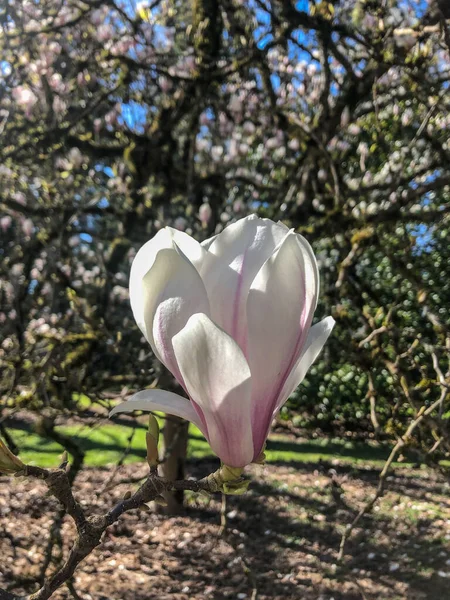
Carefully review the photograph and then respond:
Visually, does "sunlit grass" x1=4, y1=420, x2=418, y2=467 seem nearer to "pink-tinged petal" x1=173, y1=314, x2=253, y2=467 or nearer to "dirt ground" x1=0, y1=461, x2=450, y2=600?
"dirt ground" x1=0, y1=461, x2=450, y2=600

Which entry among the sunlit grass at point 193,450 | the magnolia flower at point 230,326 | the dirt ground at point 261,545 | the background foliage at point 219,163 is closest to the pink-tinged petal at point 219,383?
the magnolia flower at point 230,326

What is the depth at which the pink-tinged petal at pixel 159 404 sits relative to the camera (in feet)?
1.75

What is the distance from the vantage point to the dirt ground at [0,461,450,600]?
2.86 meters

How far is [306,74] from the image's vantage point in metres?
4.46

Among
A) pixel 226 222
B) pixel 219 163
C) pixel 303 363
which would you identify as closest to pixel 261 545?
pixel 226 222

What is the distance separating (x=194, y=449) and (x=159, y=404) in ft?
17.2

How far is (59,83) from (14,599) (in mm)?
4791

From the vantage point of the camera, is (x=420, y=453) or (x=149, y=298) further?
(x=420, y=453)

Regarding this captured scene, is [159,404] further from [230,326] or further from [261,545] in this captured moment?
[261,545]

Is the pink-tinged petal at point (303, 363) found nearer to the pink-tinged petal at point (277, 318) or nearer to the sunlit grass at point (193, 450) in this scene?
the pink-tinged petal at point (277, 318)

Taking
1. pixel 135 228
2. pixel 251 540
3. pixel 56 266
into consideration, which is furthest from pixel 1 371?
pixel 251 540

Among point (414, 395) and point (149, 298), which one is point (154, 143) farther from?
point (149, 298)

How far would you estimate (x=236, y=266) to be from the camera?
590 millimetres

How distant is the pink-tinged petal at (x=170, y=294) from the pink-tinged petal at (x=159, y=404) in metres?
0.04
